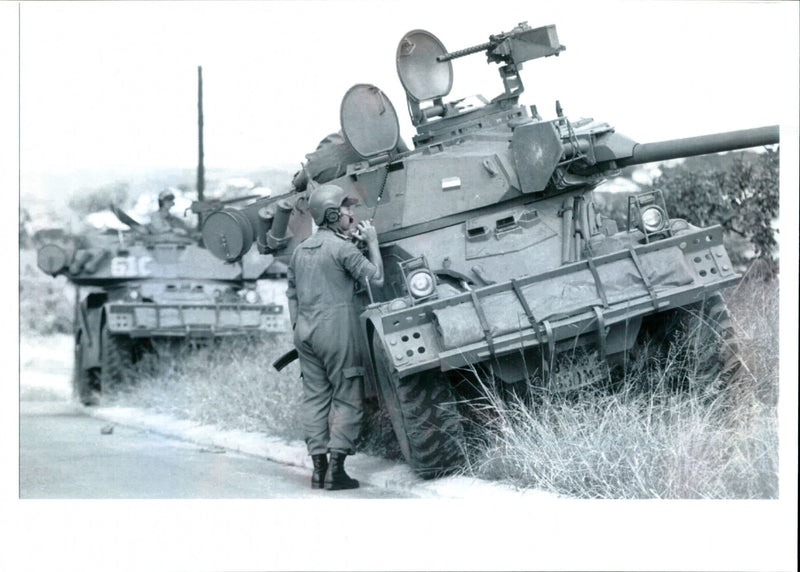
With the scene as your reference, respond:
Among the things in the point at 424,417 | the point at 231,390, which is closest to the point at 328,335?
the point at 424,417

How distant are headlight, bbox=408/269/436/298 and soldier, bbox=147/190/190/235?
189 inches

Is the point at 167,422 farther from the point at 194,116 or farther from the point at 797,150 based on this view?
the point at 797,150

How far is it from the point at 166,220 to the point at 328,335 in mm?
4606

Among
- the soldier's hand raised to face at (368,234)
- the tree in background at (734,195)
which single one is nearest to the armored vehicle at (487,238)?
the soldier's hand raised to face at (368,234)

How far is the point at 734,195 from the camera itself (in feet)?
36.2

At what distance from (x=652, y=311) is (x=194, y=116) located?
4.51 meters

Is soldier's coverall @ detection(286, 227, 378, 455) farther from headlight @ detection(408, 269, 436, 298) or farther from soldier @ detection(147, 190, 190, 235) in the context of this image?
soldier @ detection(147, 190, 190, 235)

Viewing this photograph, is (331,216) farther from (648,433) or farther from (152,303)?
(152,303)

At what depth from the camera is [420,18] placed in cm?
884

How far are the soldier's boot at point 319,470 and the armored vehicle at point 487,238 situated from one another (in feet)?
1.90

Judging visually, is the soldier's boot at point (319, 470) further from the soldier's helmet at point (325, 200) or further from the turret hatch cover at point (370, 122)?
the turret hatch cover at point (370, 122)

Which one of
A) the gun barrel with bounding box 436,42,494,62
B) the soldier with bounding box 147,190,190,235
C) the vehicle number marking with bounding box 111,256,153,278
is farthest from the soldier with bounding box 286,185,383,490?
the vehicle number marking with bounding box 111,256,153,278

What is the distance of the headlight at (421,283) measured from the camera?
7.90 meters

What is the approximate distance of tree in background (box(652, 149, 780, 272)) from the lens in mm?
9883
